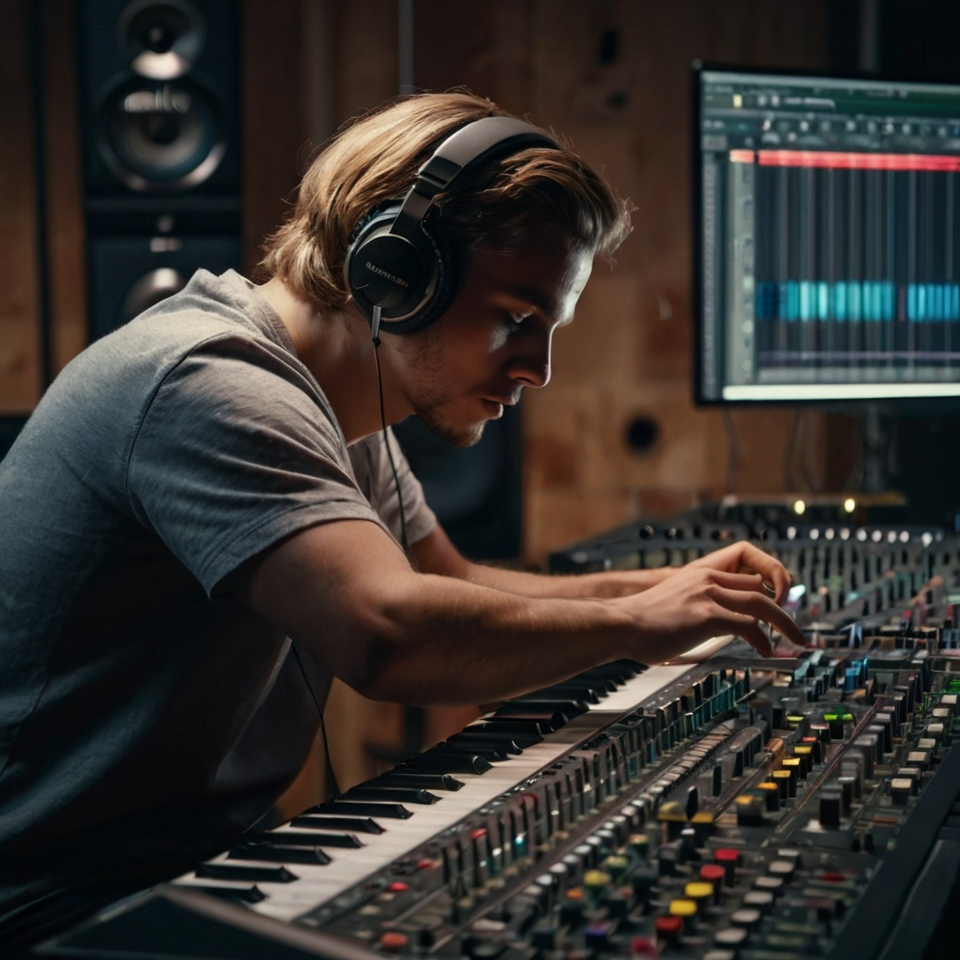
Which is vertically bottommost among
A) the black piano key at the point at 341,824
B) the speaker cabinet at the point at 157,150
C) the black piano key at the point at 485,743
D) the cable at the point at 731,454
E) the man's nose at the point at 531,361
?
the black piano key at the point at 485,743

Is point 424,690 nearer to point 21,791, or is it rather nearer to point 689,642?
point 689,642

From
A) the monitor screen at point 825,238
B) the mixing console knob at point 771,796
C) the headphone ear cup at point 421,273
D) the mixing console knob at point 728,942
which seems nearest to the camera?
the mixing console knob at point 728,942

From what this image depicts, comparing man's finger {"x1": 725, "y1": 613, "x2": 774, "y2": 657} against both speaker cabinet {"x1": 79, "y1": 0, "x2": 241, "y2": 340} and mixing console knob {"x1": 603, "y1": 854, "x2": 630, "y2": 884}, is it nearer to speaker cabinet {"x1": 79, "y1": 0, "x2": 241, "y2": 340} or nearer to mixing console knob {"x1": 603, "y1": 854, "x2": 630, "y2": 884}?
mixing console knob {"x1": 603, "y1": 854, "x2": 630, "y2": 884}

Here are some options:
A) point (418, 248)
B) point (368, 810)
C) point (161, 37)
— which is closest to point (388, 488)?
point (418, 248)

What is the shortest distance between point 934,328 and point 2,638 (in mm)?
1602

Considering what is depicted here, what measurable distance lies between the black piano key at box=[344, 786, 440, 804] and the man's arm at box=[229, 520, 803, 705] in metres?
0.07

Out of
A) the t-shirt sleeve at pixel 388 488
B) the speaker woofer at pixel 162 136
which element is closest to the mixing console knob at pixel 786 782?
the t-shirt sleeve at pixel 388 488

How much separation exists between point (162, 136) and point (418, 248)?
134 centimetres

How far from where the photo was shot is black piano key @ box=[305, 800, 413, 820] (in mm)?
924

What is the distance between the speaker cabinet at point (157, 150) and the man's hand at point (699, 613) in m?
1.38

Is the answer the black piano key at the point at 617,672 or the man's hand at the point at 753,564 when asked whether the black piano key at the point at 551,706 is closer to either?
the black piano key at the point at 617,672

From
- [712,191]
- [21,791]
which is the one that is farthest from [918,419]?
[21,791]

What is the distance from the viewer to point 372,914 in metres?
0.72

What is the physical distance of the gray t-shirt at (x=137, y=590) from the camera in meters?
1.03
